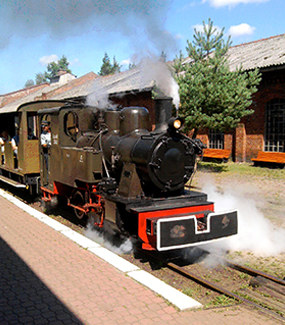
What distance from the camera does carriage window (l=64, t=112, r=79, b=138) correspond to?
22.4ft

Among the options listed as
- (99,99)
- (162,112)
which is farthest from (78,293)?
(99,99)

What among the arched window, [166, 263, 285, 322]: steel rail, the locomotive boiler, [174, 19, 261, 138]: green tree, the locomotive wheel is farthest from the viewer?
the arched window

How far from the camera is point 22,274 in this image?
4.50 meters

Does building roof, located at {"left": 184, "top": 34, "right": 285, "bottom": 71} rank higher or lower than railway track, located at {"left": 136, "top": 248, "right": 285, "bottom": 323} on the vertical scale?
higher

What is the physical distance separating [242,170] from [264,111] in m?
3.21

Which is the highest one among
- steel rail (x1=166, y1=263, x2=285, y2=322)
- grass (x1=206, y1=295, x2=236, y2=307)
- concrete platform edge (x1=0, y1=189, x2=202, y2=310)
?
concrete platform edge (x1=0, y1=189, x2=202, y2=310)

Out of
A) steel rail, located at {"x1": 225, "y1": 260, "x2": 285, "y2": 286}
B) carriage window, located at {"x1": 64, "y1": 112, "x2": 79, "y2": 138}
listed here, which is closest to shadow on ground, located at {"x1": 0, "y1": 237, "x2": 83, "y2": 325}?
steel rail, located at {"x1": 225, "y1": 260, "x2": 285, "y2": 286}

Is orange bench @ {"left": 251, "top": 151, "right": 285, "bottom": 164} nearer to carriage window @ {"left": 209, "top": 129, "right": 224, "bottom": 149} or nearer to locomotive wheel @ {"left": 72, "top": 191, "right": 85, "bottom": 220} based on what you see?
carriage window @ {"left": 209, "top": 129, "right": 224, "bottom": 149}

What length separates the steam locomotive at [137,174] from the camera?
484cm

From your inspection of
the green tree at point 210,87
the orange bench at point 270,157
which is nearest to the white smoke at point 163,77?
the green tree at point 210,87

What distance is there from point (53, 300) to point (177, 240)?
5.74 ft

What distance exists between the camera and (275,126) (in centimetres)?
1571

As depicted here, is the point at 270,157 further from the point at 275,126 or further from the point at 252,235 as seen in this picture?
the point at 252,235

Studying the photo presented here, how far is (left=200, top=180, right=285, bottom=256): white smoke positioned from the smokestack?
228cm
